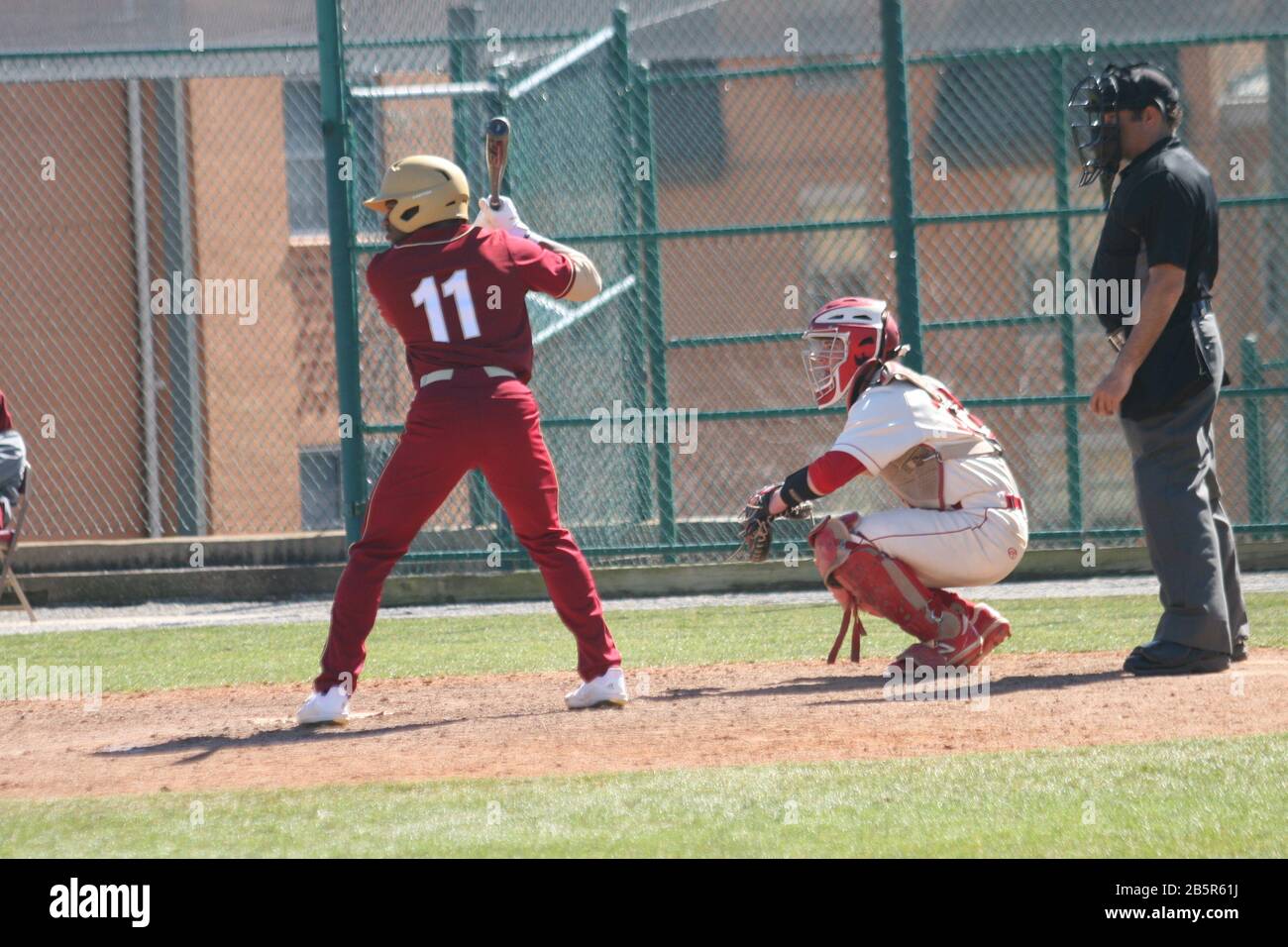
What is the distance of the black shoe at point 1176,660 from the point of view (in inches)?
242

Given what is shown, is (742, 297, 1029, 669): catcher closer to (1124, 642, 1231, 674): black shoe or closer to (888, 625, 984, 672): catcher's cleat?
(888, 625, 984, 672): catcher's cleat

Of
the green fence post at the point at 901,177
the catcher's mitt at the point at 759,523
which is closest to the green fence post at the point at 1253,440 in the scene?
the green fence post at the point at 901,177

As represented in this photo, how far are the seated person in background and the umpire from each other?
6755 mm

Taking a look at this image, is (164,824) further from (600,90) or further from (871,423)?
(600,90)

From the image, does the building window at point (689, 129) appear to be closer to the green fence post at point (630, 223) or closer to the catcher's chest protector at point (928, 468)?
the green fence post at point (630, 223)

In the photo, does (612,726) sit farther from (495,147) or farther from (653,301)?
(653,301)

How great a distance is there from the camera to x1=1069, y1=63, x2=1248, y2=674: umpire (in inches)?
240

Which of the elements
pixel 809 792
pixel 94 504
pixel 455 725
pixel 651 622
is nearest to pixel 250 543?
pixel 651 622

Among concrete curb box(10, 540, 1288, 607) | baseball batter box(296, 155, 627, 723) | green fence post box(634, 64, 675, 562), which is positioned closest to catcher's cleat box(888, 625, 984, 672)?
baseball batter box(296, 155, 627, 723)

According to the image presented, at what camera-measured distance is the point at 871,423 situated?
6.00 metres

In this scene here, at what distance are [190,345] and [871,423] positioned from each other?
385 inches

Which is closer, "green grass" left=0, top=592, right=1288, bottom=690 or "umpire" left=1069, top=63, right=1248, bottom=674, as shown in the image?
"umpire" left=1069, top=63, right=1248, bottom=674

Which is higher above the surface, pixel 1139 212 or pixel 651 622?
pixel 1139 212

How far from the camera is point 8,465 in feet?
33.2
